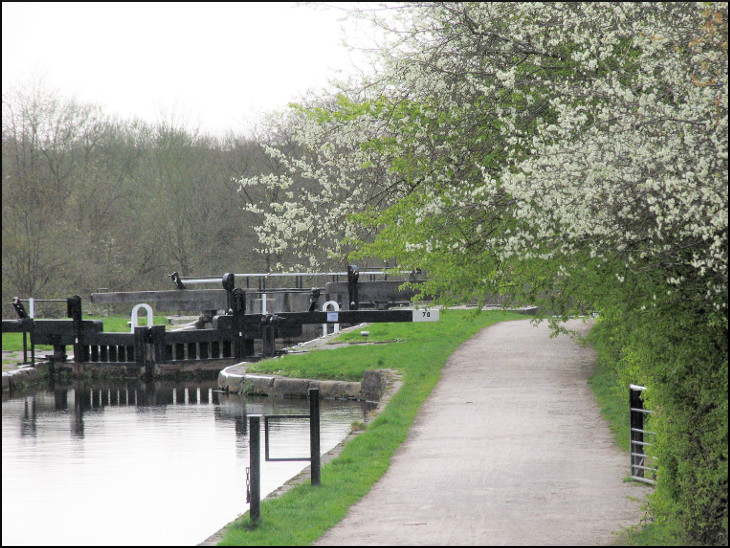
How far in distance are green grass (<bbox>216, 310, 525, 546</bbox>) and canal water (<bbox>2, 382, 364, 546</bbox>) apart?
123cm

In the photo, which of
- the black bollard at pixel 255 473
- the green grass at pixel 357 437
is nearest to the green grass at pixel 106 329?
the green grass at pixel 357 437

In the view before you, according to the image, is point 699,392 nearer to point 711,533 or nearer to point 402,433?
point 711,533

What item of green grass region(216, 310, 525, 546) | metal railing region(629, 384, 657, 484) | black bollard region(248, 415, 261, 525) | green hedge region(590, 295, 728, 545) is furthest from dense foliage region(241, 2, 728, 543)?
black bollard region(248, 415, 261, 525)

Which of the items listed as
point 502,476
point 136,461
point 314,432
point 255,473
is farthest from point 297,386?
point 255,473

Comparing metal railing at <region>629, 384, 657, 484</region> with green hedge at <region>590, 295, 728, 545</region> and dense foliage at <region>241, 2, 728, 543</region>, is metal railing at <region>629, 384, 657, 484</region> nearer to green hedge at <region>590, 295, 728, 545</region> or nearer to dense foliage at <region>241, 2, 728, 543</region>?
dense foliage at <region>241, 2, 728, 543</region>

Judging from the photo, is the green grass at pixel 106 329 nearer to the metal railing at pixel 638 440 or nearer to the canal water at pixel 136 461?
the canal water at pixel 136 461

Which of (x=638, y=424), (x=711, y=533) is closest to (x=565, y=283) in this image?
(x=638, y=424)

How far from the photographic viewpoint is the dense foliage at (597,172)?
263 inches

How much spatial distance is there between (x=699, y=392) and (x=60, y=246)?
3354 centimetres

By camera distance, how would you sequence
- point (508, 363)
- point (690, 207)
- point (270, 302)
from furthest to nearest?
point (270, 302)
point (508, 363)
point (690, 207)

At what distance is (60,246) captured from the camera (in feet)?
121

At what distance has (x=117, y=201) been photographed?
43906 mm

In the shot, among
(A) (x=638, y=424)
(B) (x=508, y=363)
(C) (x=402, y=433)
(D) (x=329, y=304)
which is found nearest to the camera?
(A) (x=638, y=424)

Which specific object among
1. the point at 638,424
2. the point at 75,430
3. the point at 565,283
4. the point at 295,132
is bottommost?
the point at 75,430
